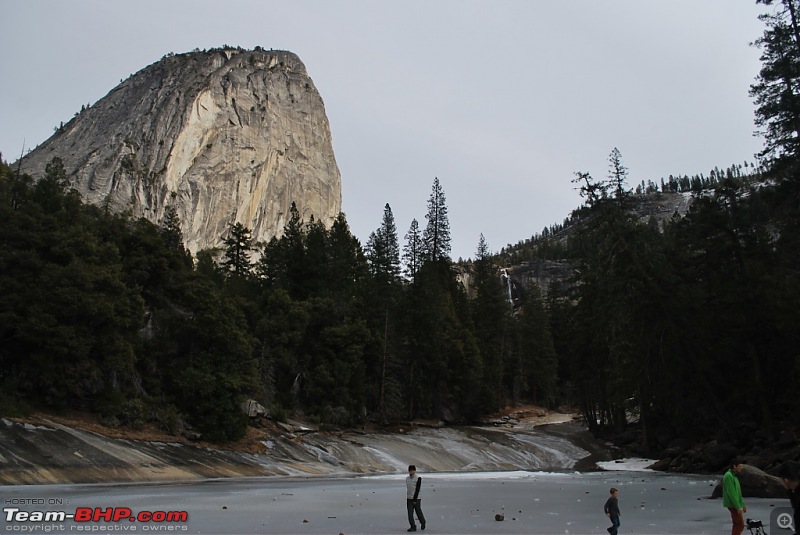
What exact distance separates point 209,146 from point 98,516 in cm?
10653

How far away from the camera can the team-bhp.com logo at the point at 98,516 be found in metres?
11.3

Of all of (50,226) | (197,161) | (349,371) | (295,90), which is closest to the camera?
(50,226)

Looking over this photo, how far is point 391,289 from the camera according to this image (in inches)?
2071

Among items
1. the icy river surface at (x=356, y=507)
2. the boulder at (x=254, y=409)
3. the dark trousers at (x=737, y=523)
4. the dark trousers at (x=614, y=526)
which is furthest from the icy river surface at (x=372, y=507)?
the boulder at (x=254, y=409)

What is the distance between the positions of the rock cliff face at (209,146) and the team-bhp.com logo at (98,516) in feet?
293

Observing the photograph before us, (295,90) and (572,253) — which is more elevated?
(295,90)

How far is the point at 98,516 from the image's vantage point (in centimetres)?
1181

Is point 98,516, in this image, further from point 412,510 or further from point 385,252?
point 385,252

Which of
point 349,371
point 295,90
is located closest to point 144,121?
point 295,90

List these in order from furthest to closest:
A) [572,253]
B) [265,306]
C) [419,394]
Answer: [419,394] < [265,306] < [572,253]

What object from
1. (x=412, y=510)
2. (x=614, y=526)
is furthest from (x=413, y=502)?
(x=614, y=526)

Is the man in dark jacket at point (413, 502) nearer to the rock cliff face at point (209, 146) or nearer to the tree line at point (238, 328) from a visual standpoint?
the tree line at point (238, 328)

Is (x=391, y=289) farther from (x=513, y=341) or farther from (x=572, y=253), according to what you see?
(x=513, y=341)

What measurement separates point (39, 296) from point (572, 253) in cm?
2916
